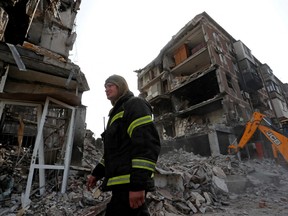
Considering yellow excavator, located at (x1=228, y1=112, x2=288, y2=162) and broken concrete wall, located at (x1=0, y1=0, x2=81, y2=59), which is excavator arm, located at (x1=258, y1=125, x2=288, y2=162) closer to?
yellow excavator, located at (x1=228, y1=112, x2=288, y2=162)

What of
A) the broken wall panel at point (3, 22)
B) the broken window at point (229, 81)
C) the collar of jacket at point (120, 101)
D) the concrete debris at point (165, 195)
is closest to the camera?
the collar of jacket at point (120, 101)

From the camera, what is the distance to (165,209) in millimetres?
3906

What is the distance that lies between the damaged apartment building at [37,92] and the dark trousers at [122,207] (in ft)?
9.68

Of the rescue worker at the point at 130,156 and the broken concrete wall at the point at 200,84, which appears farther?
the broken concrete wall at the point at 200,84

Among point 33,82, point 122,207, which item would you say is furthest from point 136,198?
point 33,82

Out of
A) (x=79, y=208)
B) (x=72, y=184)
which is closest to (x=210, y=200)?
(x=79, y=208)

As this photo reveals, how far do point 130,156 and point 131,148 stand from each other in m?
0.07

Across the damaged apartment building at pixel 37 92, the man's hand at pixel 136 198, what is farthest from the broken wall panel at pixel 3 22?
the man's hand at pixel 136 198

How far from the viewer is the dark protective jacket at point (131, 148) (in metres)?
1.32

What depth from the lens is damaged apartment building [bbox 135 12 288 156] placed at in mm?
13523

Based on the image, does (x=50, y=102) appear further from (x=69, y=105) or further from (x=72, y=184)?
(x=72, y=184)

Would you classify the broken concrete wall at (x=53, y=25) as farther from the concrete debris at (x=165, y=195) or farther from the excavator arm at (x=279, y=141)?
the excavator arm at (x=279, y=141)

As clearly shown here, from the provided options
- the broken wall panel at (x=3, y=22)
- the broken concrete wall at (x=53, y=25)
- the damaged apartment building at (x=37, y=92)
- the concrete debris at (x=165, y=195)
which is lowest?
the concrete debris at (x=165, y=195)

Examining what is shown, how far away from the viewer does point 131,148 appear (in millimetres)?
1534
